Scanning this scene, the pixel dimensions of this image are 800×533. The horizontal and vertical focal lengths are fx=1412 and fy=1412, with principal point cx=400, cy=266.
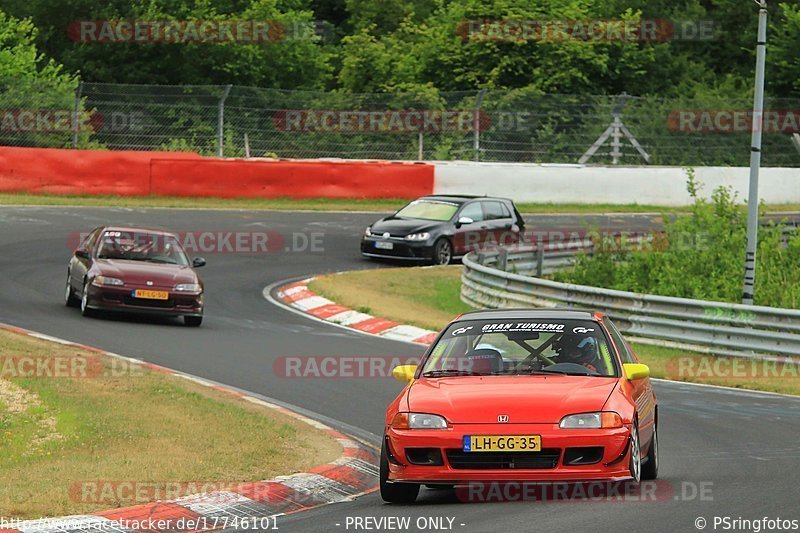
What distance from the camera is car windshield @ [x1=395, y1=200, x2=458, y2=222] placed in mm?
29750

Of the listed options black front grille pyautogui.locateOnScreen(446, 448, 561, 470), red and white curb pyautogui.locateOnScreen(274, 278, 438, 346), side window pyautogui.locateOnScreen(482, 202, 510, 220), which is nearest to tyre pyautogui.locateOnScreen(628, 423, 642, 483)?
black front grille pyautogui.locateOnScreen(446, 448, 561, 470)

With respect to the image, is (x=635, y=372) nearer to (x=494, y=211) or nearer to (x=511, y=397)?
(x=511, y=397)

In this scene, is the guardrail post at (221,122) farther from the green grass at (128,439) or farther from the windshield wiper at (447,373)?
the windshield wiper at (447,373)

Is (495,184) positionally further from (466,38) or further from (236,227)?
(466,38)

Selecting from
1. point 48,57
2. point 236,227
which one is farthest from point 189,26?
point 236,227

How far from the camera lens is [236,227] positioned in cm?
3072

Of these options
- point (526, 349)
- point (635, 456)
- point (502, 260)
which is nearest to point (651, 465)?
point (635, 456)

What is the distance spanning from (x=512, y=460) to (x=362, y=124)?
3001 centimetres

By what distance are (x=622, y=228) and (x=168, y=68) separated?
67.0 feet

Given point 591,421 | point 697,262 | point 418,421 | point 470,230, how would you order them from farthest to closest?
point 470,230, point 697,262, point 418,421, point 591,421

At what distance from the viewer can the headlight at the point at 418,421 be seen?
8.83 meters

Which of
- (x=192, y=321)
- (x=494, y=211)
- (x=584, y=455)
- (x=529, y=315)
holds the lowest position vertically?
(x=192, y=321)

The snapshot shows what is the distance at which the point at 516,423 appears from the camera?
8.73 m

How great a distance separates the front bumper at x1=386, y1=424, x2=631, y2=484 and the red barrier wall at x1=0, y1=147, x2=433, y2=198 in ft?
87.9
